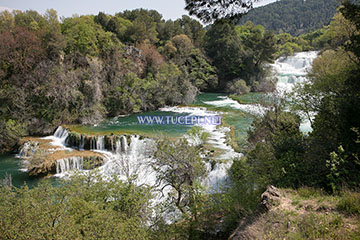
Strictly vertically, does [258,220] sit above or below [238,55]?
below

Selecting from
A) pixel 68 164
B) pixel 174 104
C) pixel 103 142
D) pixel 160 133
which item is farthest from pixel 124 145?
pixel 174 104

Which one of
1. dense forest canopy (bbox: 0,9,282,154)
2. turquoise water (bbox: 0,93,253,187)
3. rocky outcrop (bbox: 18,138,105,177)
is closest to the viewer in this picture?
rocky outcrop (bbox: 18,138,105,177)

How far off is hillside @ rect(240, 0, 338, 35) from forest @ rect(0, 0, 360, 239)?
216ft

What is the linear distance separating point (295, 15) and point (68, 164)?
411ft

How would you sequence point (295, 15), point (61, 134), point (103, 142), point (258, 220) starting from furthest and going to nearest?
1. point (295, 15)
2. point (61, 134)
3. point (103, 142)
4. point (258, 220)

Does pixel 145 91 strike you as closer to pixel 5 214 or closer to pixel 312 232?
pixel 5 214

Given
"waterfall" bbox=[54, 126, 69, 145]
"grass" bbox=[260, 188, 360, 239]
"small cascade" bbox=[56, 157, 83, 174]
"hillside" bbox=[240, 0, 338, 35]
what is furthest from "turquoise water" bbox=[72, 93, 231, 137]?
"hillside" bbox=[240, 0, 338, 35]

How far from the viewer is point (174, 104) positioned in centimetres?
2794

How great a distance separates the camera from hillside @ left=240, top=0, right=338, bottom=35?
101 m

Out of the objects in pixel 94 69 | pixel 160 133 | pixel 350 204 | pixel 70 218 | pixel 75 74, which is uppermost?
pixel 94 69

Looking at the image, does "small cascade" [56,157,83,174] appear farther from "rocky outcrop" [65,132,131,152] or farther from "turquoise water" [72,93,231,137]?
"turquoise water" [72,93,231,137]

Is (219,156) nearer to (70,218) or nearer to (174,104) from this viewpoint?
(70,218)

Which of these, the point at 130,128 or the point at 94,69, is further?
the point at 94,69

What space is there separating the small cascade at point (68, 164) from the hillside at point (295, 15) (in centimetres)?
9783
